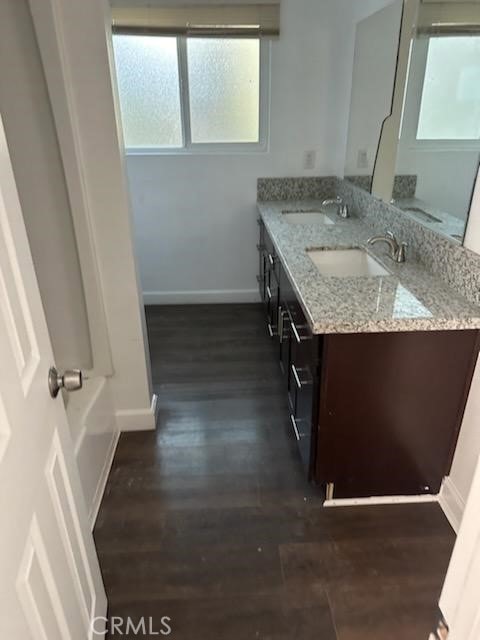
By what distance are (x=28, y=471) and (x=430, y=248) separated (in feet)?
5.60

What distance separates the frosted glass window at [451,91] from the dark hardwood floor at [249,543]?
4.87 ft

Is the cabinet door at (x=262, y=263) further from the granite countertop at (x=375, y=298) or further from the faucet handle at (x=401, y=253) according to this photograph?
the faucet handle at (x=401, y=253)

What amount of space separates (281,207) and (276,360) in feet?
3.59

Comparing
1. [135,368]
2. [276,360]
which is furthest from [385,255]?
[135,368]

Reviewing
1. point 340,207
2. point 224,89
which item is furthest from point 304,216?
point 224,89

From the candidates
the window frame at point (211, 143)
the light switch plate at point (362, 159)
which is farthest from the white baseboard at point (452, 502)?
the window frame at point (211, 143)

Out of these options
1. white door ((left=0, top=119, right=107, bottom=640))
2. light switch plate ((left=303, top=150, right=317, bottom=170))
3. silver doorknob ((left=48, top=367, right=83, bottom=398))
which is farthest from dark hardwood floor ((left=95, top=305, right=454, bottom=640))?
light switch plate ((left=303, top=150, right=317, bottom=170))

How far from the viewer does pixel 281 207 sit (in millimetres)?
3203

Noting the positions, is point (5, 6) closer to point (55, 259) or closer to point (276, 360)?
point (55, 259)

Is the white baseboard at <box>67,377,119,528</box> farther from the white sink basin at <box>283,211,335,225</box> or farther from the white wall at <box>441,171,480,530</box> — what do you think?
the white sink basin at <box>283,211,335,225</box>

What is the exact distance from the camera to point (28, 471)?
2.80 ft

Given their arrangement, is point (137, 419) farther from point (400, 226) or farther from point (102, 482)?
point (400, 226)

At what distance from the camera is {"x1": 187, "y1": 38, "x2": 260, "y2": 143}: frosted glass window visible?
3.06m

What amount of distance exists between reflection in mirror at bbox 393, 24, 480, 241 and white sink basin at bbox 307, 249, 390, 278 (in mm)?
312
